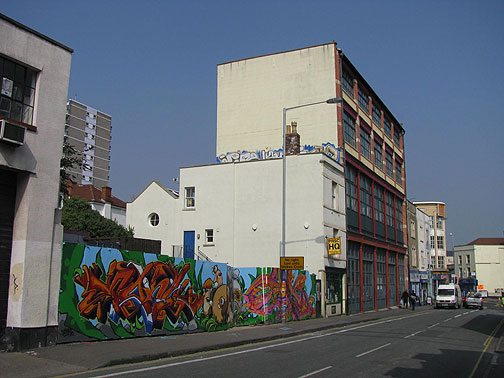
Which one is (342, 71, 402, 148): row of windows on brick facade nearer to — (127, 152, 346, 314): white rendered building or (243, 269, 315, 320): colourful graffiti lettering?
(127, 152, 346, 314): white rendered building

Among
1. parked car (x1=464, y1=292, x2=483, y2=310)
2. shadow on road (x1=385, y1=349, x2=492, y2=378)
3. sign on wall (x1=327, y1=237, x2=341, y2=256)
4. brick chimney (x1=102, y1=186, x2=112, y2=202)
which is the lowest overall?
parked car (x1=464, y1=292, x2=483, y2=310)

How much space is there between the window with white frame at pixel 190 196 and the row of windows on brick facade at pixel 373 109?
14.0 m

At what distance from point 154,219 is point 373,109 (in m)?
23.8

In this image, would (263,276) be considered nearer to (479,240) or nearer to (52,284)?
(52,284)

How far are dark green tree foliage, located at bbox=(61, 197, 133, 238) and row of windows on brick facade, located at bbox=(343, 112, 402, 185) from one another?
21433 millimetres

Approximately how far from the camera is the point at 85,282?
1325 centimetres

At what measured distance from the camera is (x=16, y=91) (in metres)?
12.2

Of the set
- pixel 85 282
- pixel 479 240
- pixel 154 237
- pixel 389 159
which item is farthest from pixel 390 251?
pixel 479 240

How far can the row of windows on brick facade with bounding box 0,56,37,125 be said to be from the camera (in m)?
11.9

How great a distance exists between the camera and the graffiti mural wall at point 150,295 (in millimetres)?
13031

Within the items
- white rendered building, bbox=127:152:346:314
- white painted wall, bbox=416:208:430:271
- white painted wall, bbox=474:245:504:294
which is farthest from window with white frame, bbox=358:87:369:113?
white painted wall, bbox=474:245:504:294

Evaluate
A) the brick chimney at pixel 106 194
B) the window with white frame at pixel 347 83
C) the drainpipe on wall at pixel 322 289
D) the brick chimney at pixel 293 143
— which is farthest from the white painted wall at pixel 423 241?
the brick chimney at pixel 106 194

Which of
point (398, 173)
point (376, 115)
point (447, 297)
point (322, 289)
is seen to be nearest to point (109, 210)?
point (398, 173)

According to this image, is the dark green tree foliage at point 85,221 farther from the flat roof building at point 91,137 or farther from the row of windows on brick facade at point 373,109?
the flat roof building at point 91,137
